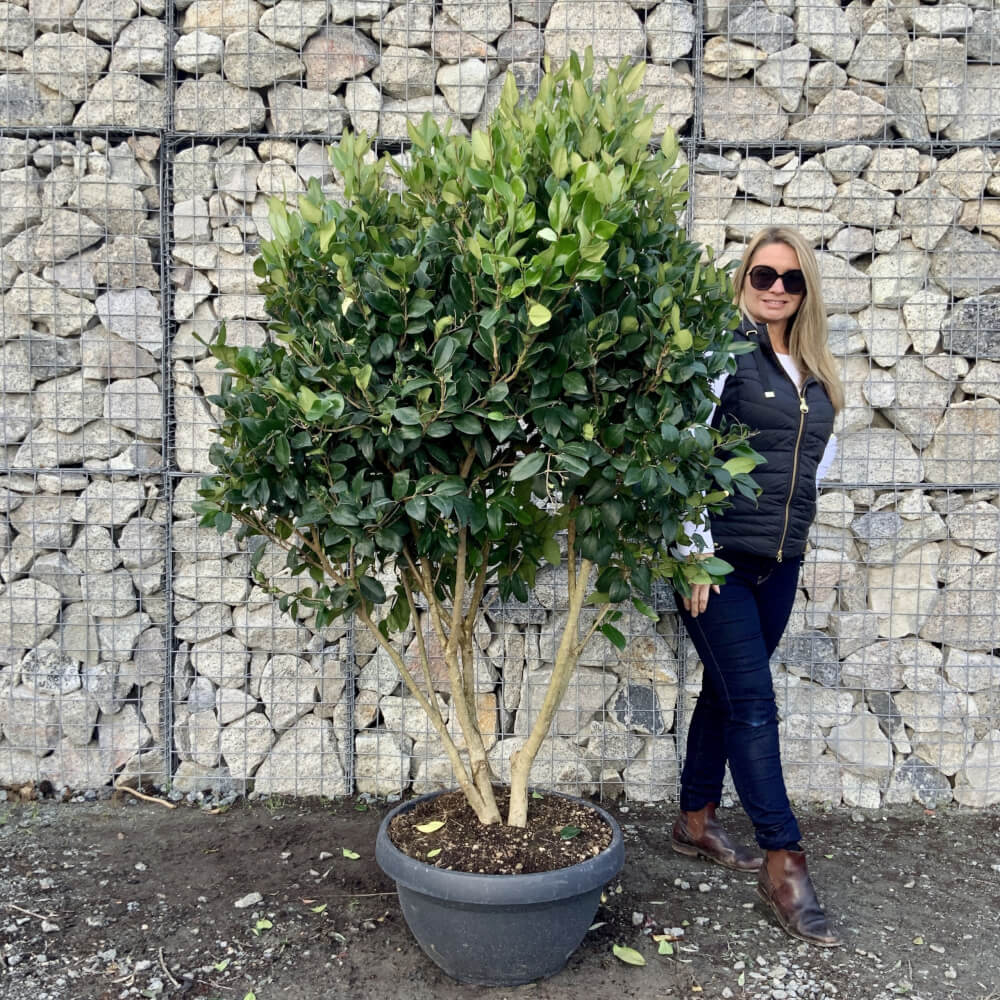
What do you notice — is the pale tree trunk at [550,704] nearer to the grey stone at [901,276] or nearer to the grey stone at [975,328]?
the grey stone at [901,276]

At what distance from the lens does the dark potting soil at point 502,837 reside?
233 cm

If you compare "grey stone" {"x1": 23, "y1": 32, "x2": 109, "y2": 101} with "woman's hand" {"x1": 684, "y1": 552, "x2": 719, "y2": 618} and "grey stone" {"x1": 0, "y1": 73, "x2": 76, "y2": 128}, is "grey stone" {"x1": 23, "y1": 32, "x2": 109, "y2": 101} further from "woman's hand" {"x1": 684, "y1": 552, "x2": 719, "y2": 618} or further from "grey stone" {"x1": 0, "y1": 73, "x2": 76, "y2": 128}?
"woman's hand" {"x1": 684, "y1": 552, "x2": 719, "y2": 618}

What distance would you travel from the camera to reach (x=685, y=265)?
225 centimetres

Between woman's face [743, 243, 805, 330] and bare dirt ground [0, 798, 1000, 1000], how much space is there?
5.79ft

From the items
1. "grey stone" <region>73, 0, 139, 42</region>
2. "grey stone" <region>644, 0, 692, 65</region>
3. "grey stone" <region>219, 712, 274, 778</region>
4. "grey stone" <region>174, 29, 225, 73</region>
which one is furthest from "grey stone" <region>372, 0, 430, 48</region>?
"grey stone" <region>219, 712, 274, 778</region>

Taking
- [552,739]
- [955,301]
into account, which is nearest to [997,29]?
[955,301]

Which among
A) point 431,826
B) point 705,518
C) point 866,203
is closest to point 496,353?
point 705,518

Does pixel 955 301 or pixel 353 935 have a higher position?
pixel 955 301

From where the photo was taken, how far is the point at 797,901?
2.61m

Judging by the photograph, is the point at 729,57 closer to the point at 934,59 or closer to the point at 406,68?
the point at 934,59

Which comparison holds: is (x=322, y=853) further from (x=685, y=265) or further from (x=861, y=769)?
(x=685, y=265)

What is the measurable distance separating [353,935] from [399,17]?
310 cm

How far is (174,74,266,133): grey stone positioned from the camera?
3434 mm

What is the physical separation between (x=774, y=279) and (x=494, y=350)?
3.57ft
